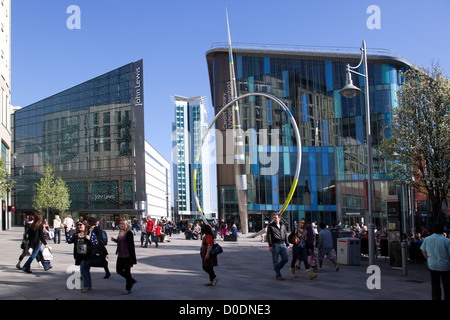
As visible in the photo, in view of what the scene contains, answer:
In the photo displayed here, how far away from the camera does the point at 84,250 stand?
9688mm

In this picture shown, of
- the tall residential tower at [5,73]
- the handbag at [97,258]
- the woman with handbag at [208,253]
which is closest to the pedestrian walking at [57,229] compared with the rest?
Result: the handbag at [97,258]

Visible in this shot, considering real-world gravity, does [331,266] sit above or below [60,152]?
below

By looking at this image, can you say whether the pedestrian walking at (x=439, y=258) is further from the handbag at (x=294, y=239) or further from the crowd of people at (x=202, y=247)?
the handbag at (x=294, y=239)

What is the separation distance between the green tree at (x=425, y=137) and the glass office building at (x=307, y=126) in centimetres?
3237

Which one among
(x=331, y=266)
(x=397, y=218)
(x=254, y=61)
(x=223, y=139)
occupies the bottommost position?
(x=331, y=266)

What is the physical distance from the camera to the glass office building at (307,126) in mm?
55250

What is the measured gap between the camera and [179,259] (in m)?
18.6

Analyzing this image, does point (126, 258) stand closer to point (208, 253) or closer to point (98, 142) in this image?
point (208, 253)

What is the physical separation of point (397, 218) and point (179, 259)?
28.9 feet

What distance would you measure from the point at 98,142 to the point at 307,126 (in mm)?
38375

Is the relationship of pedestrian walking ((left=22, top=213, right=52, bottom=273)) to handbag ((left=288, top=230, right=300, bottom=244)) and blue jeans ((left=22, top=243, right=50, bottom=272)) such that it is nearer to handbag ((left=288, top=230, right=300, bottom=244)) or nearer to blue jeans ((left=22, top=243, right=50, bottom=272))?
blue jeans ((left=22, top=243, right=50, bottom=272))

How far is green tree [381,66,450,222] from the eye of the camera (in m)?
20.8
